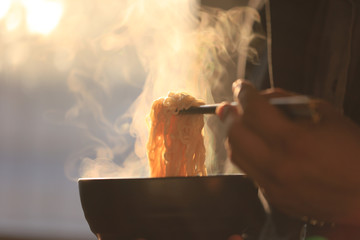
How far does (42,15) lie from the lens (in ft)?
13.9

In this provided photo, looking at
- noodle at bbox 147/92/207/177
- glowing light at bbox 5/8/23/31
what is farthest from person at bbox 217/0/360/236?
glowing light at bbox 5/8/23/31

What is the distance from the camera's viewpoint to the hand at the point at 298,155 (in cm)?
55

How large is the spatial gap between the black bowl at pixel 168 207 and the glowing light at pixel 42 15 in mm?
3742

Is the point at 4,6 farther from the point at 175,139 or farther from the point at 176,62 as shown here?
the point at 175,139

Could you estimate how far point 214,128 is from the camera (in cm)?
133

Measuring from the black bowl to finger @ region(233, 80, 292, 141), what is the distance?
0.17 meters

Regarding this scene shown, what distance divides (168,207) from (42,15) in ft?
12.8

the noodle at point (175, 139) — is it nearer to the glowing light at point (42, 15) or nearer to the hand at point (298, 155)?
the hand at point (298, 155)

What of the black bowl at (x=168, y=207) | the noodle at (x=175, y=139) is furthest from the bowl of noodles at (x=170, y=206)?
the noodle at (x=175, y=139)

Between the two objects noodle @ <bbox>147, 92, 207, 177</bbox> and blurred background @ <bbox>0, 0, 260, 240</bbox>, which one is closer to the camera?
noodle @ <bbox>147, 92, 207, 177</bbox>

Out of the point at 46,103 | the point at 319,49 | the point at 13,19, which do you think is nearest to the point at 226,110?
the point at 319,49

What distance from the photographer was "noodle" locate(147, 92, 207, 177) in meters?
0.97

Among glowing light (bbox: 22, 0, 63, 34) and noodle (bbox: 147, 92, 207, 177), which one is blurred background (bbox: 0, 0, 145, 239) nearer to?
glowing light (bbox: 22, 0, 63, 34)

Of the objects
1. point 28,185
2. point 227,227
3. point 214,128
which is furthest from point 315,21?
point 28,185
